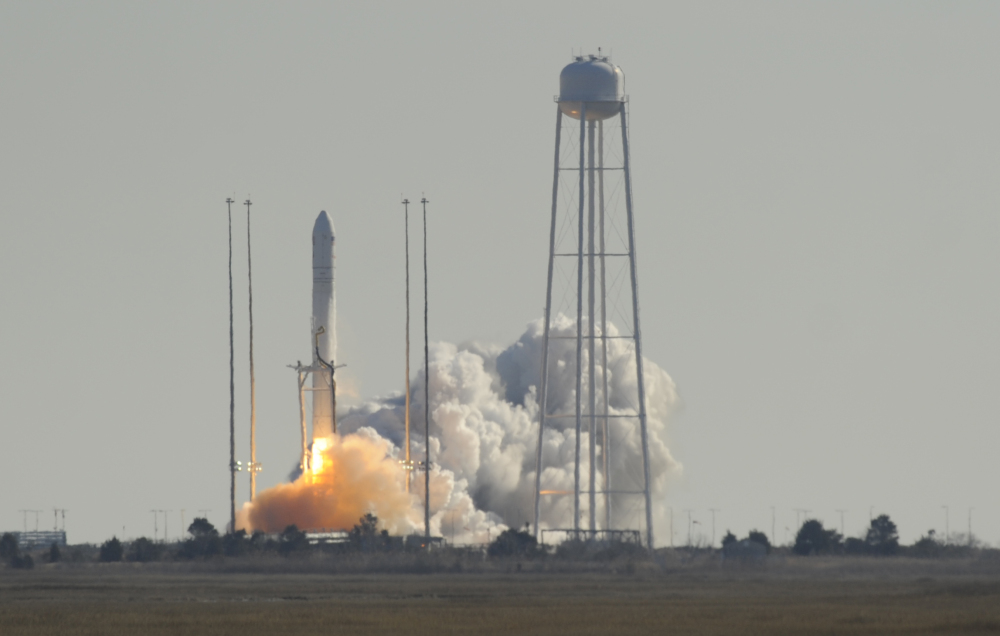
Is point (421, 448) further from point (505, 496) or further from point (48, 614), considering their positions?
point (48, 614)

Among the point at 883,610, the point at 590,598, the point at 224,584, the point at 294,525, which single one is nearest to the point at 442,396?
the point at 294,525

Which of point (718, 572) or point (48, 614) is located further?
point (718, 572)

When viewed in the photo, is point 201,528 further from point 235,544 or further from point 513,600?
point 513,600

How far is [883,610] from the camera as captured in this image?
316 feet

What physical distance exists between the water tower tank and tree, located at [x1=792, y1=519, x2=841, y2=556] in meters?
33.8

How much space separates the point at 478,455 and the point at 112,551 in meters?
30.4

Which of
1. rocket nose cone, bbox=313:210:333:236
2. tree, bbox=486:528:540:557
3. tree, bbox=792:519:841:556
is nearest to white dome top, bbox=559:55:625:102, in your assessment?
rocket nose cone, bbox=313:210:333:236

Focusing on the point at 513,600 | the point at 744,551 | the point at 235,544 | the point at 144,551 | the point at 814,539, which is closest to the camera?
the point at 513,600

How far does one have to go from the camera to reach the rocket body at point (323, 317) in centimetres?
14738

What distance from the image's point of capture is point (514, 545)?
143500mm

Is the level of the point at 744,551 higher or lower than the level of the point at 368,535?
lower

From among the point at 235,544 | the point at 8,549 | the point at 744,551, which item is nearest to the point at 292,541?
the point at 235,544

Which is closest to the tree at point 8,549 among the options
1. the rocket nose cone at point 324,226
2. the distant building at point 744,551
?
the rocket nose cone at point 324,226

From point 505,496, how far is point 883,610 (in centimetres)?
7577
